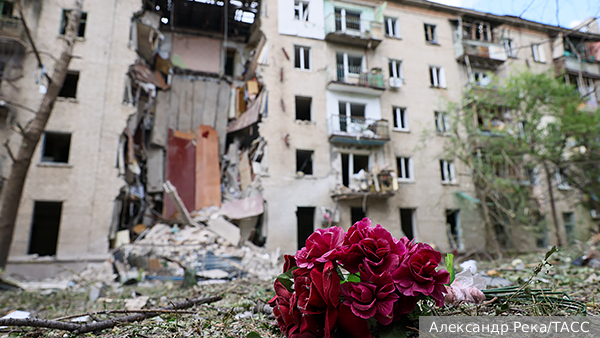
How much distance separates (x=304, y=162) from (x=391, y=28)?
8.97 meters

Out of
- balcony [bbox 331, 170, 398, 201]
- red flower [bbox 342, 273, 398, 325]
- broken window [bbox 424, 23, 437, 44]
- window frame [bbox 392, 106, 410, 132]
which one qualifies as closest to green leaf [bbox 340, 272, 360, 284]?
red flower [bbox 342, 273, 398, 325]

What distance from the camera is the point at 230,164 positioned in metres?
17.5

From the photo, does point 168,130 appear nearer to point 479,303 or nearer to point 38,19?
point 38,19

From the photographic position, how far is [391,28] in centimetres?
1808

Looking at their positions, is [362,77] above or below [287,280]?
above

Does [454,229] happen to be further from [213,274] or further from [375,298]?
[375,298]

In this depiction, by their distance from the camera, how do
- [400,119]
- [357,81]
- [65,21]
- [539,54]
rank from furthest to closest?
[539,54] < [400,119] < [357,81] < [65,21]

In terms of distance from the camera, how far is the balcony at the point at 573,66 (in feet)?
64.6

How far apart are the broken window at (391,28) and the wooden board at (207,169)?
10844mm

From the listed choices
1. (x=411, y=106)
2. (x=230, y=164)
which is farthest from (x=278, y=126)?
(x=411, y=106)

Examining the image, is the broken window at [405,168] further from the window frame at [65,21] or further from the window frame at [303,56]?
the window frame at [65,21]

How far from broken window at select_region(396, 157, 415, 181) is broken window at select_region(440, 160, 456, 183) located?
1823 mm

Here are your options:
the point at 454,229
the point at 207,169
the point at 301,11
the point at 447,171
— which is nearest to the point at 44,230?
the point at 207,169

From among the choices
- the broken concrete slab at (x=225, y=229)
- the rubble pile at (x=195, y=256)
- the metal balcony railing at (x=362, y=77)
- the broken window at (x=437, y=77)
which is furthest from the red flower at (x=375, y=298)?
the broken window at (x=437, y=77)
